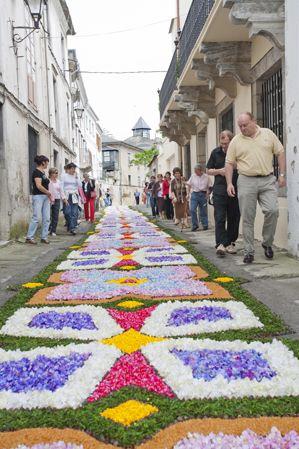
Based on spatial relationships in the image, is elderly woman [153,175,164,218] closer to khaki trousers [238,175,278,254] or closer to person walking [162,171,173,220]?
person walking [162,171,173,220]

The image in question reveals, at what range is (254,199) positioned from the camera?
6.38 m

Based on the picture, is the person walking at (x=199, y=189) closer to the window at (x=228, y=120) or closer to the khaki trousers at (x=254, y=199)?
the window at (x=228, y=120)

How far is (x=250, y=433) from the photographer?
6.25 ft

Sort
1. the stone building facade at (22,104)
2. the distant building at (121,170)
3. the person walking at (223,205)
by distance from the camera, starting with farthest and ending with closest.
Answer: the distant building at (121,170) < the stone building facade at (22,104) < the person walking at (223,205)

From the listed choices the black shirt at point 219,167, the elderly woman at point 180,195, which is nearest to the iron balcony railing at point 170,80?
the elderly woman at point 180,195

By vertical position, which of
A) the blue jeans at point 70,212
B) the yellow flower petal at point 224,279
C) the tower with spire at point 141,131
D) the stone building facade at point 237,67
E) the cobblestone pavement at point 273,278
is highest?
the tower with spire at point 141,131

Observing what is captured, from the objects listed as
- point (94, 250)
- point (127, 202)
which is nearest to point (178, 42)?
point (94, 250)

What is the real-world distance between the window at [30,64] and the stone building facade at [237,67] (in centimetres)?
420

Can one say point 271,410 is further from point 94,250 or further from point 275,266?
point 94,250

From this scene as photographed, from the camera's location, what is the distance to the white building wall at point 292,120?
6602 mm

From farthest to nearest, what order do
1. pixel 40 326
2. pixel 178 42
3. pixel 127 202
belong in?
pixel 127 202
pixel 178 42
pixel 40 326

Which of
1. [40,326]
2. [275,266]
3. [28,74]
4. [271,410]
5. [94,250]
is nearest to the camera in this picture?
[271,410]

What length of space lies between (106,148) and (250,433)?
8400 centimetres

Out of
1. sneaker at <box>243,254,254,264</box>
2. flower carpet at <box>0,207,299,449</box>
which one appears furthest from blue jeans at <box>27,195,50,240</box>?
flower carpet at <box>0,207,299,449</box>
